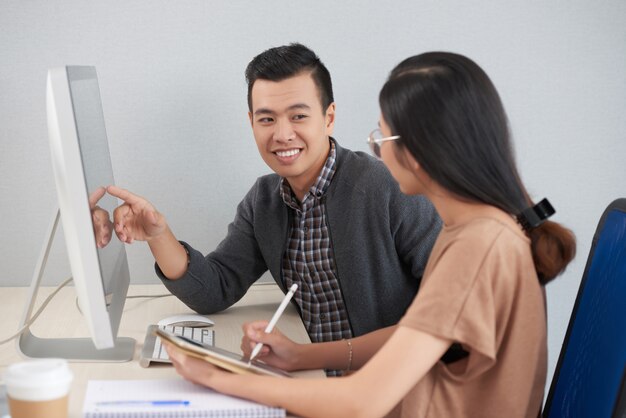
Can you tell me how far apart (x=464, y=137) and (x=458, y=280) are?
0.20m

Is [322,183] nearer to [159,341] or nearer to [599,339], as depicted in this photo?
[159,341]

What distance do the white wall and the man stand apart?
0.21 meters

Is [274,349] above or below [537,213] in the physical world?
below

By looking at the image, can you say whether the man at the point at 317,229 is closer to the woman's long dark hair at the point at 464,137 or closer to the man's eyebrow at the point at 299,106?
the man's eyebrow at the point at 299,106

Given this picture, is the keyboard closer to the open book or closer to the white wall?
the open book

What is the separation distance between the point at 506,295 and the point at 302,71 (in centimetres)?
84

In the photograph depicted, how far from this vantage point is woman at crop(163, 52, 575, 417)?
39.6 inches

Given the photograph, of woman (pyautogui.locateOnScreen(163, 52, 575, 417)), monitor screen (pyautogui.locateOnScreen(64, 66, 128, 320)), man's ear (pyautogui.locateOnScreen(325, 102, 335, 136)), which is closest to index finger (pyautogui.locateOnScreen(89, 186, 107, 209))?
monitor screen (pyautogui.locateOnScreen(64, 66, 128, 320))

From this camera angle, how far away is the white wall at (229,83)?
6.15ft

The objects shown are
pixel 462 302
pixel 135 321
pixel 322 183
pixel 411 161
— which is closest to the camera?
pixel 462 302

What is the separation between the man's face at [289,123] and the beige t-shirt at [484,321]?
613 mm

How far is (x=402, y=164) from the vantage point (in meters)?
1.15

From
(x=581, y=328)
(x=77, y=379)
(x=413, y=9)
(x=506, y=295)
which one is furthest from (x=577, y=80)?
(x=77, y=379)

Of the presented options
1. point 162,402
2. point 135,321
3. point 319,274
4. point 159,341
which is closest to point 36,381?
point 162,402
